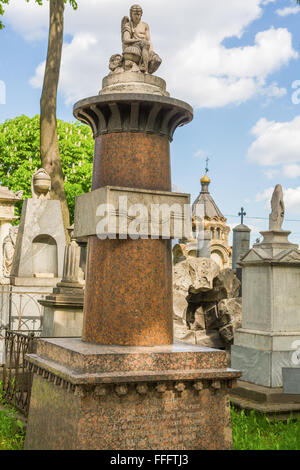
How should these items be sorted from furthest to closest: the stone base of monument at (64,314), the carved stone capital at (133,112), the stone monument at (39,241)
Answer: the stone monument at (39,241)
the stone base of monument at (64,314)
the carved stone capital at (133,112)

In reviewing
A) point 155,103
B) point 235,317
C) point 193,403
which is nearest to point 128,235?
point 155,103

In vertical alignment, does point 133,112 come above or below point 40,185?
below

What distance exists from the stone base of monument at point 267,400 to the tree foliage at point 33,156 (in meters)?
21.6

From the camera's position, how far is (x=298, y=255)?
8.15 m

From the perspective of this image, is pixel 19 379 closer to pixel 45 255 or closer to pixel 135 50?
pixel 45 255

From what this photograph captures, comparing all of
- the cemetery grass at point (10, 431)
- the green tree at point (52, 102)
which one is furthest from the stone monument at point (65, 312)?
the green tree at point (52, 102)

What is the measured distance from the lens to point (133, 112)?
16.7ft

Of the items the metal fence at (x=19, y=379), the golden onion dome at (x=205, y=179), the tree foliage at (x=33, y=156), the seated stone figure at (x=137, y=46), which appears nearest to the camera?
the seated stone figure at (x=137, y=46)

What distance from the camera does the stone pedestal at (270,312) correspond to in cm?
788

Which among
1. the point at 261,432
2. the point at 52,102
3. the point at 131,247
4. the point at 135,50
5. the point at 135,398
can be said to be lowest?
the point at 261,432

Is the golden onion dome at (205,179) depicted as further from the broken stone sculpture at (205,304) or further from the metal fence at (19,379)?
the metal fence at (19,379)

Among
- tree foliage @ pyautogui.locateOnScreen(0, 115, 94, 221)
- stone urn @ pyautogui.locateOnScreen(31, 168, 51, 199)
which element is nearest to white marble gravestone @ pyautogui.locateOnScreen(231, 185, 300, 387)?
stone urn @ pyautogui.locateOnScreen(31, 168, 51, 199)

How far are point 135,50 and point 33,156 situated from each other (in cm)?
2491

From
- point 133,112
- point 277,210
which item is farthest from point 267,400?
point 133,112
